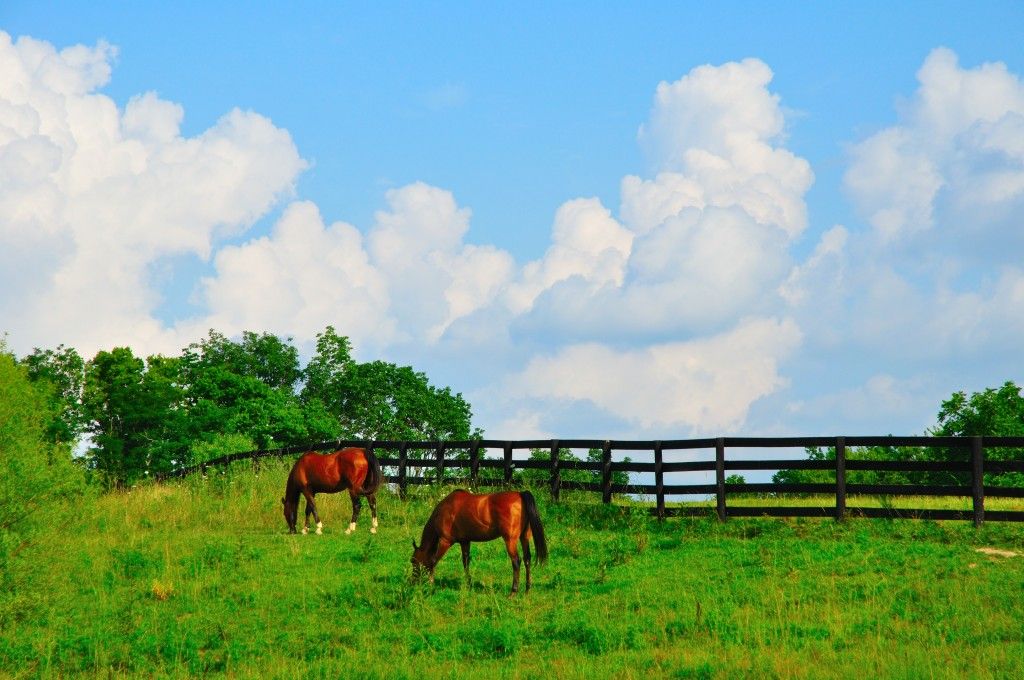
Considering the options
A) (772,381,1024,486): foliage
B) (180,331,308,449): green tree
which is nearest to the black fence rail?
(772,381,1024,486): foliage

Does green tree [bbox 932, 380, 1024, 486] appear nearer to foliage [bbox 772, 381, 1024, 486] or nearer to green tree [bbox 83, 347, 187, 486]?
foliage [bbox 772, 381, 1024, 486]

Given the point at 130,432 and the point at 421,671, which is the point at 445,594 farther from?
the point at 130,432

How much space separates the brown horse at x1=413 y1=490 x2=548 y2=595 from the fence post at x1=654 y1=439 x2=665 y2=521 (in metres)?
6.74

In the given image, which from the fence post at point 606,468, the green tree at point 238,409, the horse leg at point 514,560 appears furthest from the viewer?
the green tree at point 238,409

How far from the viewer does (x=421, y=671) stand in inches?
408

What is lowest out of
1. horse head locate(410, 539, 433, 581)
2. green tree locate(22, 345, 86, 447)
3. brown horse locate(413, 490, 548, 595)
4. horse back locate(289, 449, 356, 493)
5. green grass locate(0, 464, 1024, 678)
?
green grass locate(0, 464, 1024, 678)

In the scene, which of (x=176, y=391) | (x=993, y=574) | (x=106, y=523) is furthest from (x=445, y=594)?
(x=176, y=391)

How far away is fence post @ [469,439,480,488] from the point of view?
24.5 m

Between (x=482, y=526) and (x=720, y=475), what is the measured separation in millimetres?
7414

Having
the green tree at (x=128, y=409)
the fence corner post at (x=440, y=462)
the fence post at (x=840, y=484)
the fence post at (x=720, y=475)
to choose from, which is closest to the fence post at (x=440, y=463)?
the fence corner post at (x=440, y=462)

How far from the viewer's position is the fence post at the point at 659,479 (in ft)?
67.7

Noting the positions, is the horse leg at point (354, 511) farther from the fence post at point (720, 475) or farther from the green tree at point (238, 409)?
the green tree at point (238, 409)

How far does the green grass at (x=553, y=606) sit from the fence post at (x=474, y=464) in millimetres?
5146

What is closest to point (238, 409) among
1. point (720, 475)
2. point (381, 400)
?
point (381, 400)
